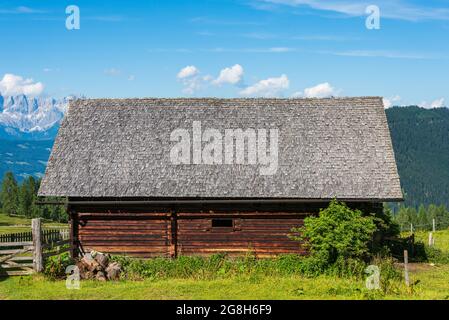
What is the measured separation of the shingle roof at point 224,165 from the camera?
888 inches

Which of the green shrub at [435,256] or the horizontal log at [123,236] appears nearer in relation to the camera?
the horizontal log at [123,236]

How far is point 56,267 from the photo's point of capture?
20.2m

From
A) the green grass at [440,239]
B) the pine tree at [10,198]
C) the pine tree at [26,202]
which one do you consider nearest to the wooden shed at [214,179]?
the green grass at [440,239]

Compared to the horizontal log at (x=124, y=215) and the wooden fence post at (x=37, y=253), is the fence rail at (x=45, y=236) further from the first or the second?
the wooden fence post at (x=37, y=253)

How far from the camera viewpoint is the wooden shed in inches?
888

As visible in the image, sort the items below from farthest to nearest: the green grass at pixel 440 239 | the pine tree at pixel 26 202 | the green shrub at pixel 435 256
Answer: the pine tree at pixel 26 202 → the green grass at pixel 440 239 → the green shrub at pixel 435 256

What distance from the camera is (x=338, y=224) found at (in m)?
20.4

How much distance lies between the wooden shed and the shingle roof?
0.05 meters

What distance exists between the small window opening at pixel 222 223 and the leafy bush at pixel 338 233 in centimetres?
340

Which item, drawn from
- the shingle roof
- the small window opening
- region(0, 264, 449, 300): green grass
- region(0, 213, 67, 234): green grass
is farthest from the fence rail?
region(0, 213, 67, 234): green grass

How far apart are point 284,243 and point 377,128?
275 inches

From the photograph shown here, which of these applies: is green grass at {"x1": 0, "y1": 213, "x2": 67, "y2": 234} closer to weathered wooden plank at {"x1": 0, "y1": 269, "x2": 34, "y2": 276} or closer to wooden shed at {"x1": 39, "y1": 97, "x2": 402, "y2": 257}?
wooden shed at {"x1": 39, "y1": 97, "x2": 402, "y2": 257}

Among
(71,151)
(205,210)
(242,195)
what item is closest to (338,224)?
(242,195)
